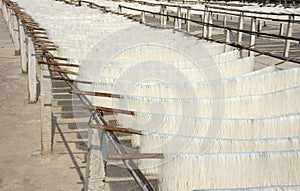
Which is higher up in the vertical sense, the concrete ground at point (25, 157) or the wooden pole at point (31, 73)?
the wooden pole at point (31, 73)

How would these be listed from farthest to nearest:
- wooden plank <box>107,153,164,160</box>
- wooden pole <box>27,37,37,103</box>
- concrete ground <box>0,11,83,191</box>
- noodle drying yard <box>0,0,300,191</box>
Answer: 1. wooden pole <box>27,37,37,103</box>
2. concrete ground <box>0,11,83,191</box>
3. noodle drying yard <box>0,0,300,191</box>
4. wooden plank <box>107,153,164,160</box>

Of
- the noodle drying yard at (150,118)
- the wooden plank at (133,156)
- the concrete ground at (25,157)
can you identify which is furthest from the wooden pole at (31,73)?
the wooden plank at (133,156)

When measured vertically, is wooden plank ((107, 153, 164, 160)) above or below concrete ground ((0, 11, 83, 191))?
above

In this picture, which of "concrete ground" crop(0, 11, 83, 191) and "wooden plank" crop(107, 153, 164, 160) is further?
"concrete ground" crop(0, 11, 83, 191)

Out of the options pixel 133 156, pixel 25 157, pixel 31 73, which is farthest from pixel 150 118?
pixel 31 73

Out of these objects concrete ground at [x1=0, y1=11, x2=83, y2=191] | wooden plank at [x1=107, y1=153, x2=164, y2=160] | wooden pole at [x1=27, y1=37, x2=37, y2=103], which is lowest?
concrete ground at [x1=0, y1=11, x2=83, y2=191]

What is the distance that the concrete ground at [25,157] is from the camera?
5.88 metres

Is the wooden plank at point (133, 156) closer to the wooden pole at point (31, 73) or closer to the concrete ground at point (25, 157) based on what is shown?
the concrete ground at point (25, 157)

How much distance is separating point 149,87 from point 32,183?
8.90ft

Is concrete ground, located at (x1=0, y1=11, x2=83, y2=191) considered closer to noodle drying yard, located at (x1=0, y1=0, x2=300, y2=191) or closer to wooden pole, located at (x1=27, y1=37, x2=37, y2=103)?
noodle drying yard, located at (x1=0, y1=0, x2=300, y2=191)

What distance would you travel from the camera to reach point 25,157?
676 cm

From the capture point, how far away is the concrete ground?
5.88m

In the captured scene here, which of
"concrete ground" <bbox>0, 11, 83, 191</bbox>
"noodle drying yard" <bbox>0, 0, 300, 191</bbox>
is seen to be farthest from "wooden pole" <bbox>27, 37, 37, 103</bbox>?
"concrete ground" <bbox>0, 11, 83, 191</bbox>

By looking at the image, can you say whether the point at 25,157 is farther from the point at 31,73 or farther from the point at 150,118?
the point at 150,118
